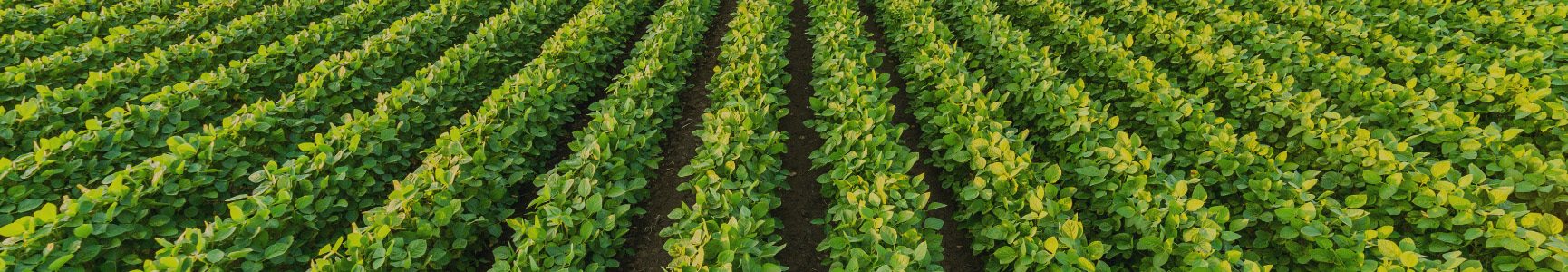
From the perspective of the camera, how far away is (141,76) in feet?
17.3

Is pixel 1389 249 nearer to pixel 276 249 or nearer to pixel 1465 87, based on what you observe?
pixel 1465 87

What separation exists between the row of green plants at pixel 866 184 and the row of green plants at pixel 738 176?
0.35 metres

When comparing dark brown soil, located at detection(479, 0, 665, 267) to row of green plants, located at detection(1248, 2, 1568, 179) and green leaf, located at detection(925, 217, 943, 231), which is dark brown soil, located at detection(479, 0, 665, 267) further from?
row of green plants, located at detection(1248, 2, 1568, 179)

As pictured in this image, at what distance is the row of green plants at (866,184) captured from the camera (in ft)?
10.5

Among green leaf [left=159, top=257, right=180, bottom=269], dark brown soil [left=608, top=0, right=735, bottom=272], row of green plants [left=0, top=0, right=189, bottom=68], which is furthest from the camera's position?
row of green plants [left=0, top=0, right=189, bottom=68]

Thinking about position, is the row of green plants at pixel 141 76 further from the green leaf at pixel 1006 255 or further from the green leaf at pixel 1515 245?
the green leaf at pixel 1515 245

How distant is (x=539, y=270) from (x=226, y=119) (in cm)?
289

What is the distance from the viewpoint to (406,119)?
4602mm

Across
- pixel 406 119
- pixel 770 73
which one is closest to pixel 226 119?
pixel 406 119

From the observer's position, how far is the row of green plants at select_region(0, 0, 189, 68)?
5865mm

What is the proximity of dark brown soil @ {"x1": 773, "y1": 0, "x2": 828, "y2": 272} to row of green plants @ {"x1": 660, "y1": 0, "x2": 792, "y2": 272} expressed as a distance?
0.15 metres

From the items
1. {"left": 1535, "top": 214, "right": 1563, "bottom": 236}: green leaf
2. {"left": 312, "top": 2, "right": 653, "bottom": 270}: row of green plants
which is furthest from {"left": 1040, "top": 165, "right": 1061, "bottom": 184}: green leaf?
{"left": 312, "top": 2, "right": 653, "bottom": 270}: row of green plants

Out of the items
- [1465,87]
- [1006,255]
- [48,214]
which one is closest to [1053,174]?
[1006,255]

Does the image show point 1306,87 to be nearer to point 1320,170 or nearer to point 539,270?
point 1320,170
